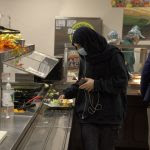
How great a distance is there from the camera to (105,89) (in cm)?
231

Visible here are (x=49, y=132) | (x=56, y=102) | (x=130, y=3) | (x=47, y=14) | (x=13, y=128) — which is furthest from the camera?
(x=47, y=14)

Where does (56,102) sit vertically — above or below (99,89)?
below

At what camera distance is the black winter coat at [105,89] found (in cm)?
233

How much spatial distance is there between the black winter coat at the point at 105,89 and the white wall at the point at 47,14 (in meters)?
3.43

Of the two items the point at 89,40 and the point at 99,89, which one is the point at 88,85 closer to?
the point at 99,89

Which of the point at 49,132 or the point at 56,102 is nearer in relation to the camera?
the point at 49,132

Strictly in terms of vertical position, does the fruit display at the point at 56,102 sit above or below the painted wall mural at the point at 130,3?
below

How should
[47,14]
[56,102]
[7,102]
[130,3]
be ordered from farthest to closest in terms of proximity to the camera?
[47,14], [130,3], [56,102], [7,102]

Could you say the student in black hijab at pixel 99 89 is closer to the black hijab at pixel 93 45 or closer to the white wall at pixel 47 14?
the black hijab at pixel 93 45

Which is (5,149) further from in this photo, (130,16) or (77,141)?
(130,16)

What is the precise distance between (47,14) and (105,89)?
3789 mm

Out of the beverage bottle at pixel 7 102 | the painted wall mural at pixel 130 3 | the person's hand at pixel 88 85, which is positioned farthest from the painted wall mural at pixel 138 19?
the beverage bottle at pixel 7 102

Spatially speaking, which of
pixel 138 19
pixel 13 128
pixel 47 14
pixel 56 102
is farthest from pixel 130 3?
pixel 13 128

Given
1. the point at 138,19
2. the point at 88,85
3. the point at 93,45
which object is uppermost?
the point at 138,19
